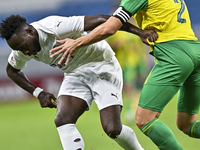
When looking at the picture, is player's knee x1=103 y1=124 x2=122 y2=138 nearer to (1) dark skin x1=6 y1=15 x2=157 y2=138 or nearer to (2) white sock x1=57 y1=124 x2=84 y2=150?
(1) dark skin x1=6 y1=15 x2=157 y2=138

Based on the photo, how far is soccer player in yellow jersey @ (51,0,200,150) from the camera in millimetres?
2182

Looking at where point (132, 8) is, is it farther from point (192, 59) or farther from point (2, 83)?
point (2, 83)

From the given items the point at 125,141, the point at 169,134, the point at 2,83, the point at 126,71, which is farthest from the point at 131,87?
the point at 169,134

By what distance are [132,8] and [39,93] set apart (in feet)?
4.53

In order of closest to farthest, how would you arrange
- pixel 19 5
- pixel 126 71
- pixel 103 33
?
pixel 103 33 → pixel 126 71 → pixel 19 5

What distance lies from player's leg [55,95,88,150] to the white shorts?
152 mm

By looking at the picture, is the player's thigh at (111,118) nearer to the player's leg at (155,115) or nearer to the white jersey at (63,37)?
the player's leg at (155,115)

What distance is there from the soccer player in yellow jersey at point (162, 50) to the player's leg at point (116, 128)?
37 cm

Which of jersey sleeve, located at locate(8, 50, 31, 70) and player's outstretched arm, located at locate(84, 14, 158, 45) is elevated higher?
player's outstretched arm, located at locate(84, 14, 158, 45)

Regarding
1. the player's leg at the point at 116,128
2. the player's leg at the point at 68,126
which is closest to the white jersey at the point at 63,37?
the player's leg at the point at 68,126

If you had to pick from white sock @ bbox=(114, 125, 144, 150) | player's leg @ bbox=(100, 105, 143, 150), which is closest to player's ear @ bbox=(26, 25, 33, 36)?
player's leg @ bbox=(100, 105, 143, 150)

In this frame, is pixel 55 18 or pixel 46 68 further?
pixel 46 68

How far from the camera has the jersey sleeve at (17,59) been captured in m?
2.81

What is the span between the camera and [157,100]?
7.38 feet
